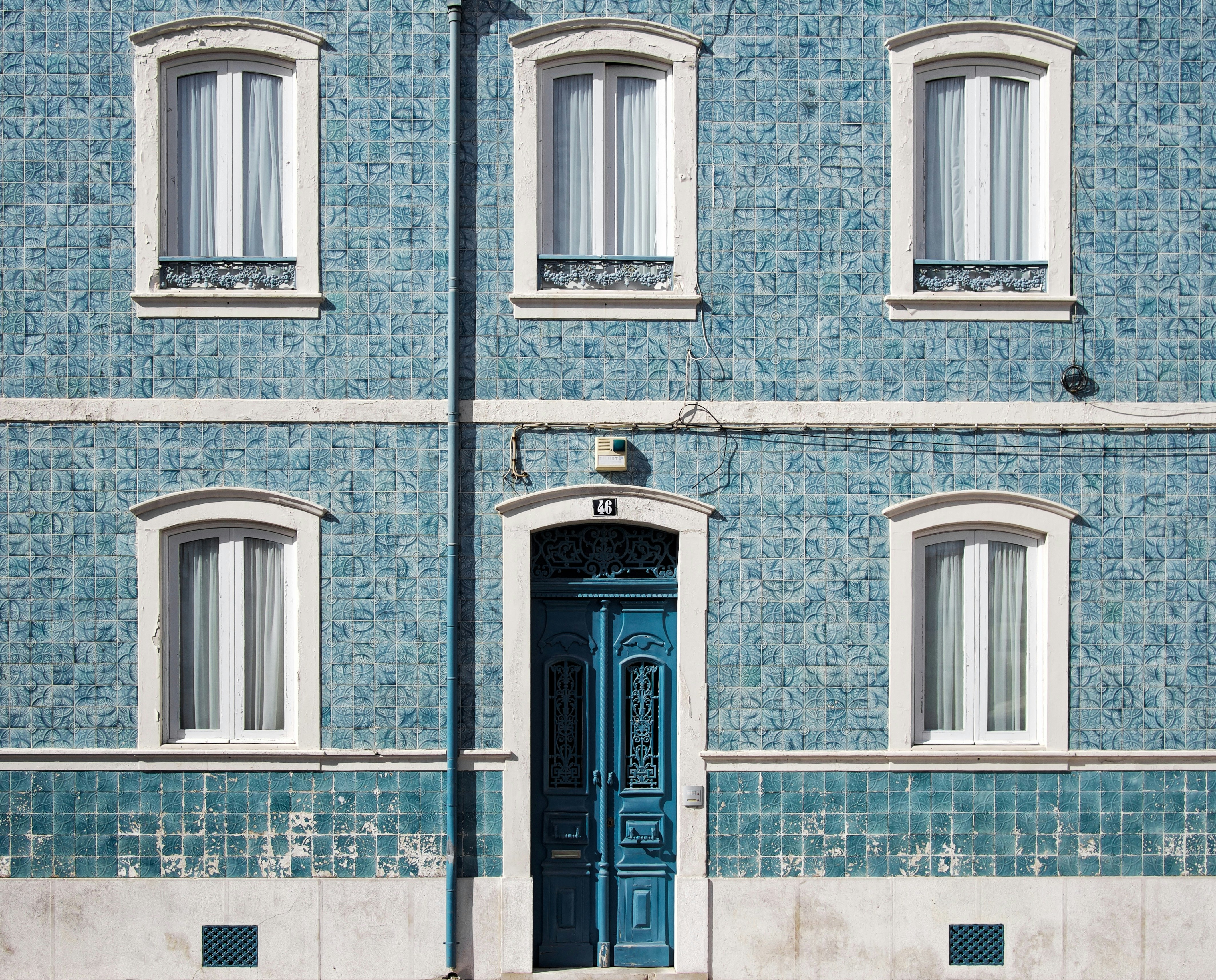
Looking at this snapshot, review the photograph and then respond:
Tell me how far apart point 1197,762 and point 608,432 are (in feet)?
16.5

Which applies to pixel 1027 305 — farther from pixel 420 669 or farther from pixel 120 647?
pixel 120 647

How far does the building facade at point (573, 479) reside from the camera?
25.6ft

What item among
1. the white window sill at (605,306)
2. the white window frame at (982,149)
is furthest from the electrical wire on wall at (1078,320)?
the white window sill at (605,306)

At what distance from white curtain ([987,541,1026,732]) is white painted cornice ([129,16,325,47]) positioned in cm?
650

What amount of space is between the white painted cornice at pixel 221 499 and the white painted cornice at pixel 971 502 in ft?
13.9

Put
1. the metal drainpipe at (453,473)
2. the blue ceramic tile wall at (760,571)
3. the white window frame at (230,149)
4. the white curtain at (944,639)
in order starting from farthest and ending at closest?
the white curtain at (944,639)
the white window frame at (230,149)
the blue ceramic tile wall at (760,571)
the metal drainpipe at (453,473)

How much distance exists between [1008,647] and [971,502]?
1.19 meters

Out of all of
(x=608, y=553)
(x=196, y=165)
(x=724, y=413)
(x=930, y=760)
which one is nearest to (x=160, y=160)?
(x=196, y=165)

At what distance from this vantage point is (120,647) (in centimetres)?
780

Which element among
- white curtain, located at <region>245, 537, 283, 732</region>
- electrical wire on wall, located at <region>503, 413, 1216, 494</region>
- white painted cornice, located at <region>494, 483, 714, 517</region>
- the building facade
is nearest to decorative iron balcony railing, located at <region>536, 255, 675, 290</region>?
the building facade

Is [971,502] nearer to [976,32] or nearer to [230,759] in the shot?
[976,32]

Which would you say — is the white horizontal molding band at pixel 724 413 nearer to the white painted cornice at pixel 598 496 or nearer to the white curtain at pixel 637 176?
the white painted cornice at pixel 598 496

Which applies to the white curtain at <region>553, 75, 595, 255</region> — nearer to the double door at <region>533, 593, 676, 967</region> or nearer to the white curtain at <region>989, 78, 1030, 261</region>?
the double door at <region>533, 593, 676, 967</region>

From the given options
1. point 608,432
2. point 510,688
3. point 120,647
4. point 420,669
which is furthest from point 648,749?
point 120,647
